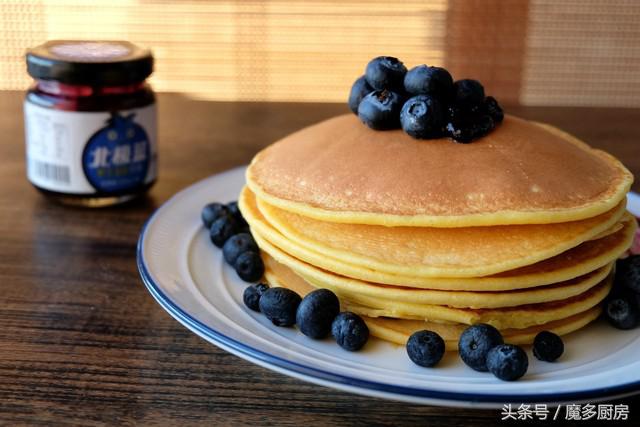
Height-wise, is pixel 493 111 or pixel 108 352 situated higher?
pixel 493 111

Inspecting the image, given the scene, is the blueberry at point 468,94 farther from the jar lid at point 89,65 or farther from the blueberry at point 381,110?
the jar lid at point 89,65

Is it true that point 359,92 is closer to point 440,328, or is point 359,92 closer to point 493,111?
point 493,111

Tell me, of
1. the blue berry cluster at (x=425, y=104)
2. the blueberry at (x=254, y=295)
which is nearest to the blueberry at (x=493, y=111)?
the blue berry cluster at (x=425, y=104)

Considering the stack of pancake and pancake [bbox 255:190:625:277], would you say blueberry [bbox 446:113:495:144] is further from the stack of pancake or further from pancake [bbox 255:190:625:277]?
pancake [bbox 255:190:625:277]

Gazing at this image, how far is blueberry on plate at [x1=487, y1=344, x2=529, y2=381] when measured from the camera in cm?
85

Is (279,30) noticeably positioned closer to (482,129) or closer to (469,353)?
(482,129)

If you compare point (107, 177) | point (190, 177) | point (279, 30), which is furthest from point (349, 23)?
point (107, 177)

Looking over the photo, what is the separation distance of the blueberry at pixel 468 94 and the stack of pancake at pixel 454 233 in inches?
2.1

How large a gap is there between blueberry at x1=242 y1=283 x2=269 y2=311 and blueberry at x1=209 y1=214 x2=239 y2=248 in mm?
210

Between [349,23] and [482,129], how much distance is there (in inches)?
96.9

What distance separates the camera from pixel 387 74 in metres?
1.14

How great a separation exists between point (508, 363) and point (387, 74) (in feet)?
1.63

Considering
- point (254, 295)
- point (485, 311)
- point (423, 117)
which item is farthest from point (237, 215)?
point (485, 311)

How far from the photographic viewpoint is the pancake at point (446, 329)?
96cm
